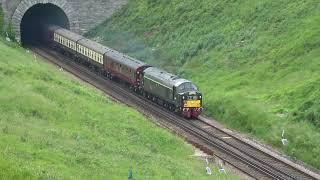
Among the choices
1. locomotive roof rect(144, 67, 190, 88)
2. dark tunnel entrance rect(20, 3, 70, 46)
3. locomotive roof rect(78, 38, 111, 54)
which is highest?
locomotive roof rect(144, 67, 190, 88)

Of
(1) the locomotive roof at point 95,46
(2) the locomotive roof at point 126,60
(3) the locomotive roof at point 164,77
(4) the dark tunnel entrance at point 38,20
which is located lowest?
(4) the dark tunnel entrance at point 38,20

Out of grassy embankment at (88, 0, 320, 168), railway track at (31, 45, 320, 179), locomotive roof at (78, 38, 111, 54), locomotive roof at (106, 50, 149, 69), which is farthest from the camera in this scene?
locomotive roof at (78, 38, 111, 54)

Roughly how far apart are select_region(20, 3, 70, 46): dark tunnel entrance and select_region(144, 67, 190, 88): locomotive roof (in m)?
32.6

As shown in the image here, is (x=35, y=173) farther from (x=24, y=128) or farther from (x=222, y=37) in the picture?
(x=222, y=37)

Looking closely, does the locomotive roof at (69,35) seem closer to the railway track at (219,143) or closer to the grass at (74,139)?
the railway track at (219,143)

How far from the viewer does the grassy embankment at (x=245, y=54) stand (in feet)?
132

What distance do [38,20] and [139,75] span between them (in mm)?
39886

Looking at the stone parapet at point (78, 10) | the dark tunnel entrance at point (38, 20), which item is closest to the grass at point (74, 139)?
the stone parapet at point (78, 10)

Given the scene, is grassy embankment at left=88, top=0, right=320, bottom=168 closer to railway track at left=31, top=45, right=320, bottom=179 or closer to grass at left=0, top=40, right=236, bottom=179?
railway track at left=31, top=45, right=320, bottom=179

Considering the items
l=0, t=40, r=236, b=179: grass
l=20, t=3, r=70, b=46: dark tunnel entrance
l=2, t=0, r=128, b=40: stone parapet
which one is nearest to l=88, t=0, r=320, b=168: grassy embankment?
l=2, t=0, r=128, b=40: stone parapet

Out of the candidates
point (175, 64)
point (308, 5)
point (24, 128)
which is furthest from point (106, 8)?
point (24, 128)

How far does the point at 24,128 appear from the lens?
28.9 meters

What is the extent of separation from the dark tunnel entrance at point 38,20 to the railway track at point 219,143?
27762mm

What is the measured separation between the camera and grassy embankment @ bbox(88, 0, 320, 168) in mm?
40344
